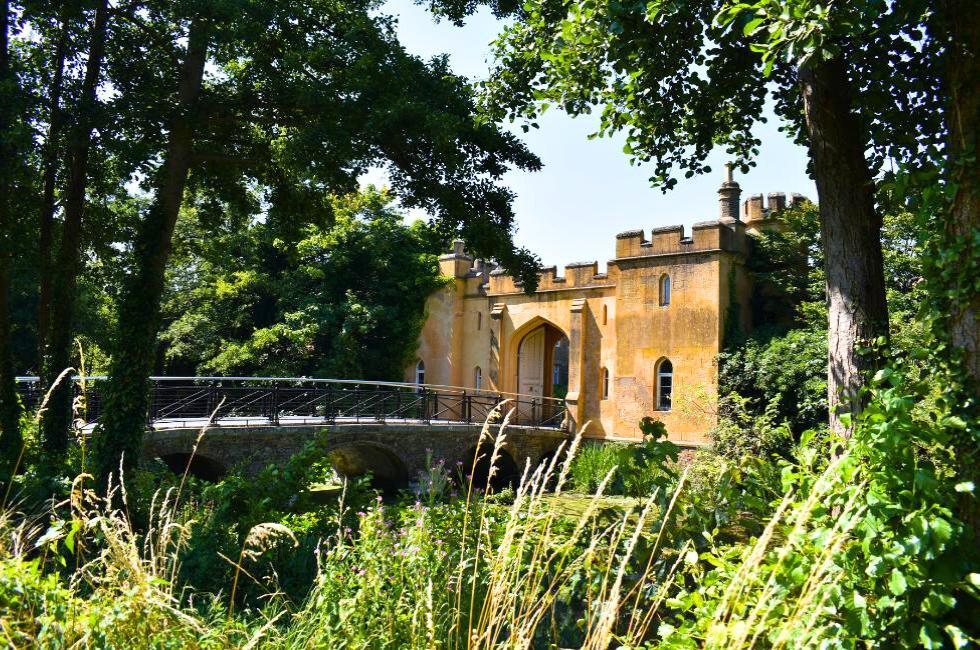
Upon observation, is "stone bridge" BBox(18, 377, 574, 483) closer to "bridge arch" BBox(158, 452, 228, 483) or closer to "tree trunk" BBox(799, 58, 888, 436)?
"bridge arch" BBox(158, 452, 228, 483)

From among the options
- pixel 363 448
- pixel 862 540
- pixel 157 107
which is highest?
pixel 157 107

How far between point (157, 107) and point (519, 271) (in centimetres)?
520

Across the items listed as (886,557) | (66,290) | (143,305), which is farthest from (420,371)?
(886,557)

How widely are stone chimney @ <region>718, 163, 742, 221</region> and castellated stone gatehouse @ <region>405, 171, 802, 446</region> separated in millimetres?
28

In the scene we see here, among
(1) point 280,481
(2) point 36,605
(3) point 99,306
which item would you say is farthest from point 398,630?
(3) point 99,306

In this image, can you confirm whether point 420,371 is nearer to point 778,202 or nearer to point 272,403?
point 272,403

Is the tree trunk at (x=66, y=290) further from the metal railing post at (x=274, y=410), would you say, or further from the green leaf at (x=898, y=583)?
the green leaf at (x=898, y=583)

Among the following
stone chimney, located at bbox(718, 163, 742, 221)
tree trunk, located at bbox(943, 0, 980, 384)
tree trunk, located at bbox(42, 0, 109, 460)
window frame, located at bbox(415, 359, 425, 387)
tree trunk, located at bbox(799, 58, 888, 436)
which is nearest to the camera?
tree trunk, located at bbox(943, 0, 980, 384)

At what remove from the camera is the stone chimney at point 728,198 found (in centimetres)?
2070

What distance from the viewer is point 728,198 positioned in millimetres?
20672

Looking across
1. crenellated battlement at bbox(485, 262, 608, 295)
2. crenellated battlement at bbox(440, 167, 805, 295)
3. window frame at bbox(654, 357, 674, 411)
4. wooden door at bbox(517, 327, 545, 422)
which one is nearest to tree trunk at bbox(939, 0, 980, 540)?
crenellated battlement at bbox(440, 167, 805, 295)

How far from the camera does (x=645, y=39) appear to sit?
5.75 metres

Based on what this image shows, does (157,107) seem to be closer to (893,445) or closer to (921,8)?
(921,8)

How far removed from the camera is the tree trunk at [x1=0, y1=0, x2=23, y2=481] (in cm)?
819
